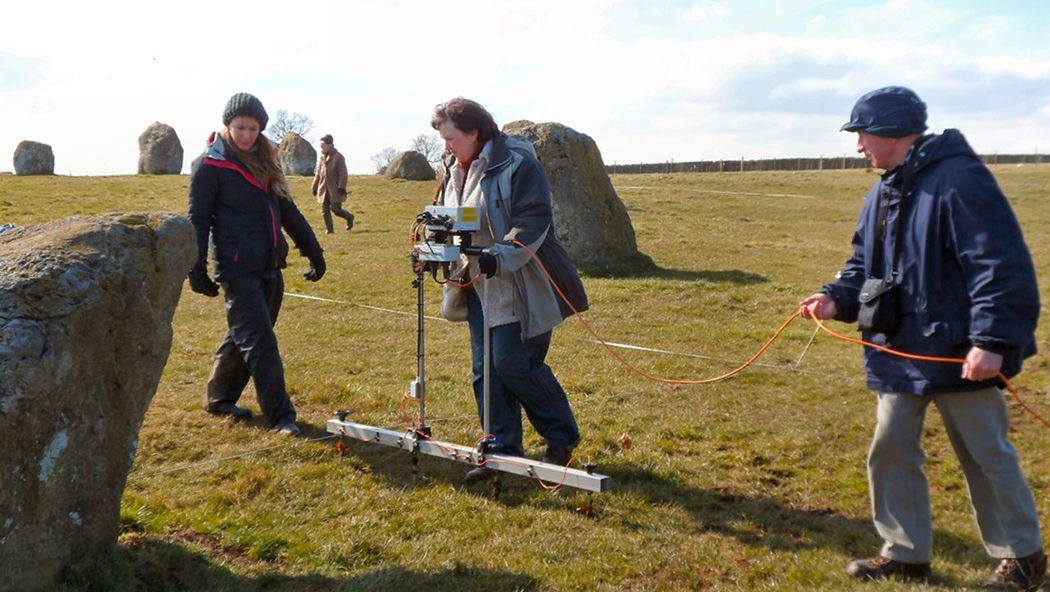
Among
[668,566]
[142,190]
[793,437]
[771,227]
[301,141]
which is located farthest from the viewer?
[301,141]

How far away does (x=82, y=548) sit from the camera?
467 cm

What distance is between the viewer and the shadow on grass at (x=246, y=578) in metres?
4.83

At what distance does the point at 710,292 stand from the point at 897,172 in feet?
31.0

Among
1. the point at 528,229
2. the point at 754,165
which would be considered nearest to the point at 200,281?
the point at 528,229

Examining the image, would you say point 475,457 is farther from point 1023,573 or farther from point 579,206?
point 579,206

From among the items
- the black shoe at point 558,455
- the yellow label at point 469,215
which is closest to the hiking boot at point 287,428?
the black shoe at point 558,455

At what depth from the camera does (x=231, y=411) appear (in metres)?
7.93

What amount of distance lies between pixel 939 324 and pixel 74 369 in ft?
12.8

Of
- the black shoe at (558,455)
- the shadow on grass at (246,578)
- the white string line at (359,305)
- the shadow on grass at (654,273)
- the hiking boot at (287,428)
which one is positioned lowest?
the shadow on grass at (246,578)

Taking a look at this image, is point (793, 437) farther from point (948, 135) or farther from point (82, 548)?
point (82, 548)

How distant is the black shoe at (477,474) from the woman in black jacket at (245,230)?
177 cm

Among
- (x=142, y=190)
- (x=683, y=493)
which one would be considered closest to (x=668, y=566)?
(x=683, y=493)

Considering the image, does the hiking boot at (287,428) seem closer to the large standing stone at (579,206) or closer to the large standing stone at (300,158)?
the large standing stone at (579,206)

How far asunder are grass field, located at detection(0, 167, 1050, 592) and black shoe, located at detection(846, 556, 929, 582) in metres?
0.08
